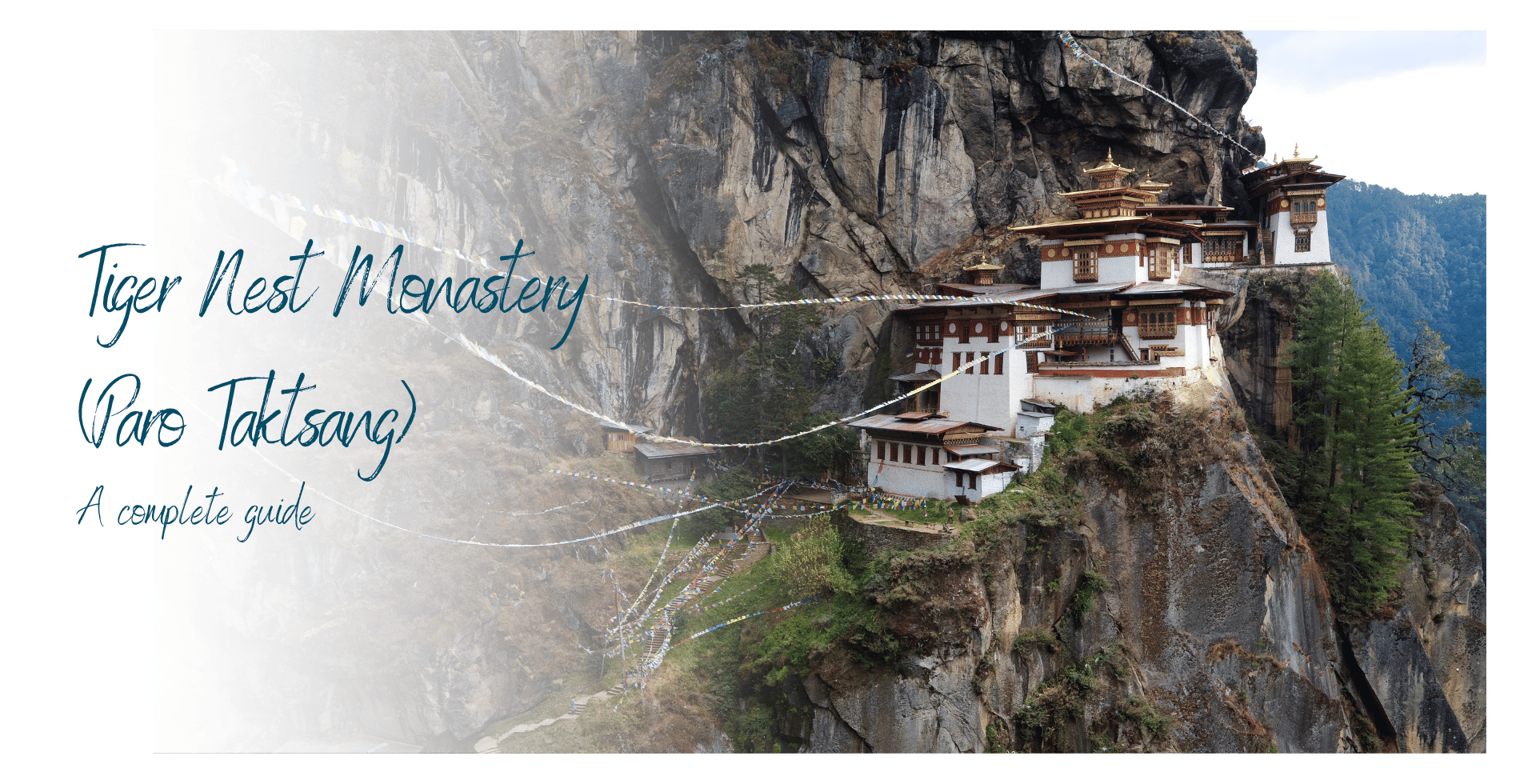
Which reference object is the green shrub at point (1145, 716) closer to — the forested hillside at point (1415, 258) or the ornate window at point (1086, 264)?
the ornate window at point (1086, 264)

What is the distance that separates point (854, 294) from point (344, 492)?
555 inches

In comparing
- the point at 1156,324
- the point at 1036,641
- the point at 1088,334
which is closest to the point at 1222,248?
the point at 1156,324

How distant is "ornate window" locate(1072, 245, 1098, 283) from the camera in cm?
1969

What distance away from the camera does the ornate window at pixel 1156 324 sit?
18469 millimetres

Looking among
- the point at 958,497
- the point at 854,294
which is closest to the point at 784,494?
the point at 958,497

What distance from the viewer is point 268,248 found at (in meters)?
17.1

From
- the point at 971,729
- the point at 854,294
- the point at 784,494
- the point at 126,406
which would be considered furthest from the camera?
the point at 854,294

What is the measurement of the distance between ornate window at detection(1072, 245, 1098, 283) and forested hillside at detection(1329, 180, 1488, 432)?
9.91 metres

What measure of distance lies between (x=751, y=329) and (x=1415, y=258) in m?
23.9

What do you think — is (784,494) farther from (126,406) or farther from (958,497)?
(126,406)

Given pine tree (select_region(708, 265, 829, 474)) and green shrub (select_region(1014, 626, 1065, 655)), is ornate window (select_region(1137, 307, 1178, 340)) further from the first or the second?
green shrub (select_region(1014, 626, 1065, 655))

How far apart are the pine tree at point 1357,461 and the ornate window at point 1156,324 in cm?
351

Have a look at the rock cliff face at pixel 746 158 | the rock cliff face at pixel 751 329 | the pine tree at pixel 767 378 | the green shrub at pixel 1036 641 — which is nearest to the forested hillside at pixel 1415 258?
the rock cliff face at pixel 751 329

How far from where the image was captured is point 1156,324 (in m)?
18.6
